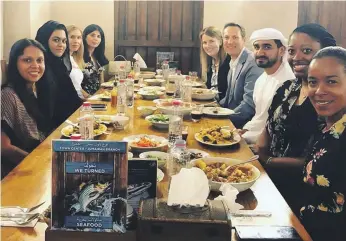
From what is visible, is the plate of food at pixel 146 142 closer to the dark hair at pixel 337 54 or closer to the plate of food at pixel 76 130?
the plate of food at pixel 76 130

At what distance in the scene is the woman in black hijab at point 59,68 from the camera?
3930 millimetres

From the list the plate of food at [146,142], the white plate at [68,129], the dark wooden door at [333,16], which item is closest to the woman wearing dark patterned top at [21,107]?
the white plate at [68,129]

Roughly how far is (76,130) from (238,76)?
192 centimetres

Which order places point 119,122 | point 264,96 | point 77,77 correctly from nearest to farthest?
point 119,122, point 264,96, point 77,77

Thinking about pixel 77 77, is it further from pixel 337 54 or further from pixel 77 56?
pixel 337 54

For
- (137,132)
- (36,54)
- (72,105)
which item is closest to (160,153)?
(137,132)

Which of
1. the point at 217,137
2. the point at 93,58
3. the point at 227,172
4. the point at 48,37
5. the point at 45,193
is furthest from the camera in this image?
the point at 93,58

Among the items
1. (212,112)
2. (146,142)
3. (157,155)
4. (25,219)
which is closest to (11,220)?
(25,219)

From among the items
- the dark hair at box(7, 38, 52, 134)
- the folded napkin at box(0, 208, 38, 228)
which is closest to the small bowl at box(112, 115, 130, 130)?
the dark hair at box(7, 38, 52, 134)

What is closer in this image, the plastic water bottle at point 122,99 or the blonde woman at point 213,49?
the plastic water bottle at point 122,99

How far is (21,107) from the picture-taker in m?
2.63

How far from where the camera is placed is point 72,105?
4.05 meters

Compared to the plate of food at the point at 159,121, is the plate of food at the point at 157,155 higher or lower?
lower

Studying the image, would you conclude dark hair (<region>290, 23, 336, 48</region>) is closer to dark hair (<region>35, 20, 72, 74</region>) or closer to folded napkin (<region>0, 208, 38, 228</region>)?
folded napkin (<region>0, 208, 38, 228</region>)
